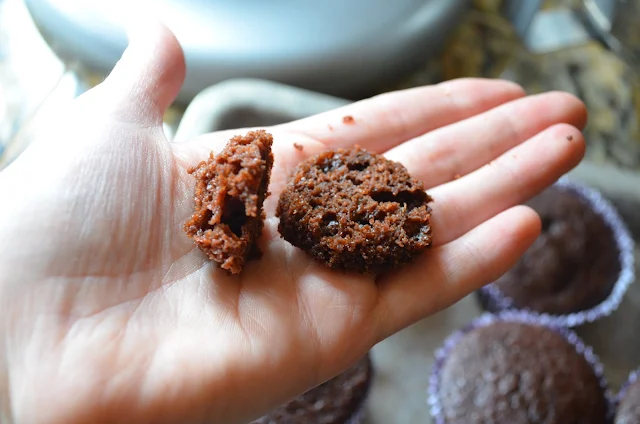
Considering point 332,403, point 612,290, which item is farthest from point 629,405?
point 332,403

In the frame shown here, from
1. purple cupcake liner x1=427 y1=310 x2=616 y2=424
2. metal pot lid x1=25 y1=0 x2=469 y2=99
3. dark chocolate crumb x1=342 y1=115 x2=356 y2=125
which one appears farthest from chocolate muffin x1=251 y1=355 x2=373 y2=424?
metal pot lid x1=25 y1=0 x2=469 y2=99

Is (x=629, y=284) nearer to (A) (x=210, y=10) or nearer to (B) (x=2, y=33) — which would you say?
(A) (x=210, y=10)

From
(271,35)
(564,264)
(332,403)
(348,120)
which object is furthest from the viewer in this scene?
(271,35)

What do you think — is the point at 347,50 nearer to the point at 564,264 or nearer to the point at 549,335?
the point at 564,264

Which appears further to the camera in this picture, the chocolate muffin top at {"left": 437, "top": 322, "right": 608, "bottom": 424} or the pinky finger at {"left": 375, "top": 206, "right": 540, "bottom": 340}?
the chocolate muffin top at {"left": 437, "top": 322, "right": 608, "bottom": 424}

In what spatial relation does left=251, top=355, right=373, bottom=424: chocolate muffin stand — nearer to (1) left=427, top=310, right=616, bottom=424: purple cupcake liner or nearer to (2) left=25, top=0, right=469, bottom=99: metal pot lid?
(1) left=427, top=310, right=616, bottom=424: purple cupcake liner

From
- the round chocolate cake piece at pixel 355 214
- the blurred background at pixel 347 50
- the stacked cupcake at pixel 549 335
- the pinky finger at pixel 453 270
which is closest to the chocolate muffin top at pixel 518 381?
the stacked cupcake at pixel 549 335
